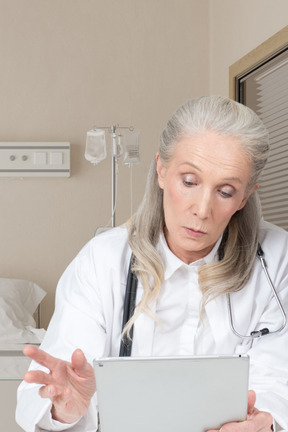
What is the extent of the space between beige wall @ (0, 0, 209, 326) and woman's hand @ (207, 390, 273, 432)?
369 centimetres

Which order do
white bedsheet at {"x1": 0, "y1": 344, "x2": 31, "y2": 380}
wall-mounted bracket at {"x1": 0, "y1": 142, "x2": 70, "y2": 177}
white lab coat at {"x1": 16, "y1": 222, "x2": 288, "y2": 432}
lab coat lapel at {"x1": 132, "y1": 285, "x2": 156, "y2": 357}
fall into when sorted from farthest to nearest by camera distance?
wall-mounted bracket at {"x1": 0, "y1": 142, "x2": 70, "y2": 177}
white bedsheet at {"x1": 0, "y1": 344, "x2": 31, "y2": 380}
lab coat lapel at {"x1": 132, "y1": 285, "x2": 156, "y2": 357}
white lab coat at {"x1": 16, "y1": 222, "x2": 288, "y2": 432}

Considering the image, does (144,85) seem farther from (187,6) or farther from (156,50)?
(187,6)

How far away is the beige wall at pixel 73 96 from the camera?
Result: 508cm

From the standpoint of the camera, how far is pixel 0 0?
5.11 metres

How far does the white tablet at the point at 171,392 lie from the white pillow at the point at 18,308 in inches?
100

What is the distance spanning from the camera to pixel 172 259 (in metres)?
1.92

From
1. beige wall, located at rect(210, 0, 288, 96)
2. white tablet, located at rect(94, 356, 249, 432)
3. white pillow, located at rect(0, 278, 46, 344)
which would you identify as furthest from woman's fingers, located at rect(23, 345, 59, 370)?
beige wall, located at rect(210, 0, 288, 96)

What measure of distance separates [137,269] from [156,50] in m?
3.76

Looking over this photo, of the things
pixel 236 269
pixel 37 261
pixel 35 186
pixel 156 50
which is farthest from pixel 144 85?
pixel 236 269

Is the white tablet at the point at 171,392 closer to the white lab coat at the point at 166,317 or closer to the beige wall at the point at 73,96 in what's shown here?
the white lab coat at the point at 166,317

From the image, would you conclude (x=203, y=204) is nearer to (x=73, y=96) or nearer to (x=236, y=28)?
(x=236, y=28)

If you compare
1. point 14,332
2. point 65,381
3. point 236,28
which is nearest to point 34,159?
point 14,332

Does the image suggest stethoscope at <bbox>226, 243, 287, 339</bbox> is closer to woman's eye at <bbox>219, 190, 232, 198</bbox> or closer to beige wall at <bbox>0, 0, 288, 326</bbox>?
woman's eye at <bbox>219, 190, 232, 198</bbox>

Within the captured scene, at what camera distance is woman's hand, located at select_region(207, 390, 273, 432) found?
4.31 ft
